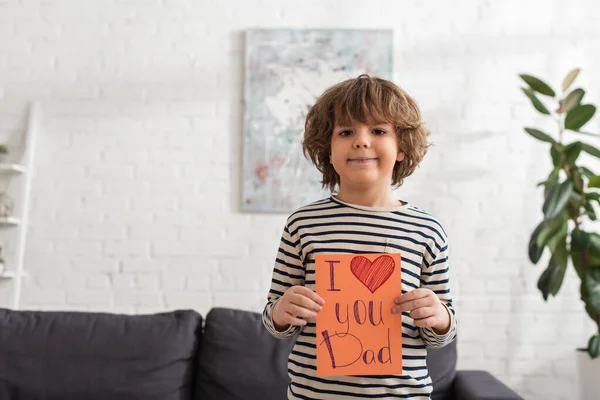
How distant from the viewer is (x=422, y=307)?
3.36 feet

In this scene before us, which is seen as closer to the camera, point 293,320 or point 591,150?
point 293,320

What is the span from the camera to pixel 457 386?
6.64 ft

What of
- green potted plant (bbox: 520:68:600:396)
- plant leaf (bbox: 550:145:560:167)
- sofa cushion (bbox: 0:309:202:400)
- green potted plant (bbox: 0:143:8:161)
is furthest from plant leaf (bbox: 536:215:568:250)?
green potted plant (bbox: 0:143:8:161)

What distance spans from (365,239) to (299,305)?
Answer: 0.60ft

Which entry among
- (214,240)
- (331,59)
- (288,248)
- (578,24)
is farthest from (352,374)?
(578,24)

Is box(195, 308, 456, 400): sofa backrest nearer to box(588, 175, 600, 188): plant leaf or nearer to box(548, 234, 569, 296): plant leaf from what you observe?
box(548, 234, 569, 296): plant leaf

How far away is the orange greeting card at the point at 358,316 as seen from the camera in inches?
40.9

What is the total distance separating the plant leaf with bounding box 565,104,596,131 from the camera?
2.32 metres

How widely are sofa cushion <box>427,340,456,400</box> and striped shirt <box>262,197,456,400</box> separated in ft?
3.09

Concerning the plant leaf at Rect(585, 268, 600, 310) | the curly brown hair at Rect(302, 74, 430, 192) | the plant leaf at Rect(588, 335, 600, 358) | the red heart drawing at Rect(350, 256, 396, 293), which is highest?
the curly brown hair at Rect(302, 74, 430, 192)

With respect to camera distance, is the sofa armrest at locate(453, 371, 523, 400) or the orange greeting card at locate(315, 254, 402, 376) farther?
the sofa armrest at locate(453, 371, 523, 400)

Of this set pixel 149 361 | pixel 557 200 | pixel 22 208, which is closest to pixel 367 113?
pixel 149 361

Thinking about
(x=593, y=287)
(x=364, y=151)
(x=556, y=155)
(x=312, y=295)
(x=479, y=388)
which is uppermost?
(x=556, y=155)

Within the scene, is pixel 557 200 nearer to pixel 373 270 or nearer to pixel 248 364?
pixel 248 364
